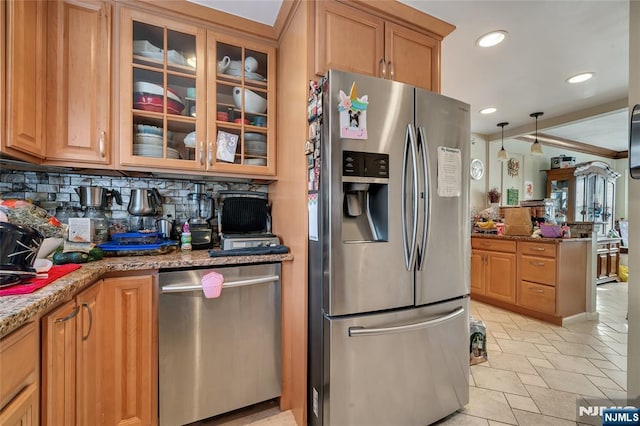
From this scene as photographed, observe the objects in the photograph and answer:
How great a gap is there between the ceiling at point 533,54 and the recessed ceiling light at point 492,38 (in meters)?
0.04

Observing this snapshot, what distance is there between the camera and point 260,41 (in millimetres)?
1861

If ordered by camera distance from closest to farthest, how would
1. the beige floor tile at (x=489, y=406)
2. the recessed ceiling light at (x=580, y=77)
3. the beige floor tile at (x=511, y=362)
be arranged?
1. the beige floor tile at (x=489, y=406)
2. the beige floor tile at (x=511, y=362)
3. the recessed ceiling light at (x=580, y=77)

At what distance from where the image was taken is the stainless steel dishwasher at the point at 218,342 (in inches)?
54.9

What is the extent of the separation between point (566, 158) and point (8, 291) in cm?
790

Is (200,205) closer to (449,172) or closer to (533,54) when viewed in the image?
(449,172)

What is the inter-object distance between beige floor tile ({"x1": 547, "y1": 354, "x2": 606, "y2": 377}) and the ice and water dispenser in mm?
2035

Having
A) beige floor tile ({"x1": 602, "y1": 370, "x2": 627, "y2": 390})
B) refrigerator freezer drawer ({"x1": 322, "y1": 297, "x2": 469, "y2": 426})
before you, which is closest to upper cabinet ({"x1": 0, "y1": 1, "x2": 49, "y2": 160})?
refrigerator freezer drawer ({"x1": 322, "y1": 297, "x2": 469, "y2": 426})

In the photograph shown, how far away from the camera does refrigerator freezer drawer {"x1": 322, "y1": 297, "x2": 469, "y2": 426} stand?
129 centimetres

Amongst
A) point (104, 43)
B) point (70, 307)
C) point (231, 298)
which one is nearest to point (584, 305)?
point (231, 298)

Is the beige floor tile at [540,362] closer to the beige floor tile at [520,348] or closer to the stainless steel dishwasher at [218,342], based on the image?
the beige floor tile at [520,348]

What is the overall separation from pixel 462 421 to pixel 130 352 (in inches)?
71.8

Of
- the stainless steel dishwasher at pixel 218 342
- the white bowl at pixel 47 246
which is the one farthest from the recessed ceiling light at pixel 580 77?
the white bowl at pixel 47 246

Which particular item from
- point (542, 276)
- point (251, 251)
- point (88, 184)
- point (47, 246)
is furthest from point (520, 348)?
point (88, 184)

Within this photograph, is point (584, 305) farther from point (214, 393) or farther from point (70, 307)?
point (70, 307)
